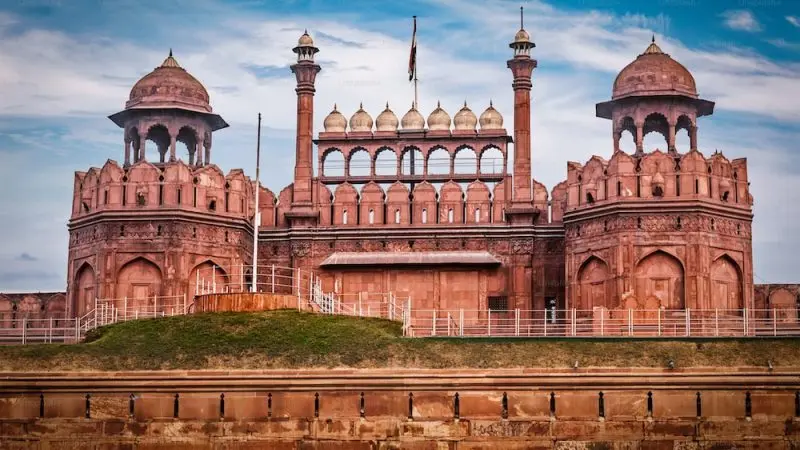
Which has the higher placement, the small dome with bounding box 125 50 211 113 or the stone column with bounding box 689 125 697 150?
the small dome with bounding box 125 50 211 113

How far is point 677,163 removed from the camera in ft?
190

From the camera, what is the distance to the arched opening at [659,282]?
56062 mm

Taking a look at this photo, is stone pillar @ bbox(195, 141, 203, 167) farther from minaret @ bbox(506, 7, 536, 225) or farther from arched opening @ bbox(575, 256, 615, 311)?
arched opening @ bbox(575, 256, 615, 311)

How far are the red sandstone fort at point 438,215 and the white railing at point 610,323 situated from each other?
435 mm

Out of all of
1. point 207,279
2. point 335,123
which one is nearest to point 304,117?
point 335,123

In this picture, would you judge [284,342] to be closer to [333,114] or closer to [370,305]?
[370,305]

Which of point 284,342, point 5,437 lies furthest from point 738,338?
point 5,437

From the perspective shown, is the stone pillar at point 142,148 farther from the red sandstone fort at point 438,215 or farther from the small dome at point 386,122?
the small dome at point 386,122

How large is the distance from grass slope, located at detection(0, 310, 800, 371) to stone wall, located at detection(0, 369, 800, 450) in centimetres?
71

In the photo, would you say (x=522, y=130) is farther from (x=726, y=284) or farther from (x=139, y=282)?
(x=139, y=282)

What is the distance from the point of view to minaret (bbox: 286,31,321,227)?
2475 inches

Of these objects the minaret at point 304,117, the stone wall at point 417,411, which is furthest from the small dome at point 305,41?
the stone wall at point 417,411

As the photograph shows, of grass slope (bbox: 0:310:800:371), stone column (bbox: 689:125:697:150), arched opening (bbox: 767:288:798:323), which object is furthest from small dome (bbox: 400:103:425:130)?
arched opening (bbox: 767:288:798:323)

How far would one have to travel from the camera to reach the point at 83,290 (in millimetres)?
60000
